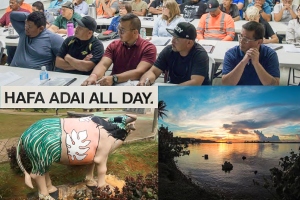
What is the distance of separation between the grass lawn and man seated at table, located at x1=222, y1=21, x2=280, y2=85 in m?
0.79

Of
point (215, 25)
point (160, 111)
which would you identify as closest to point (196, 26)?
point (215, 25)

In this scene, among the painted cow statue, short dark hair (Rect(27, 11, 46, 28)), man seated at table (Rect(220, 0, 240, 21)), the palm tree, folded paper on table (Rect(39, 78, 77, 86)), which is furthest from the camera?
man seated at table (Rect(220, 0, 240, 21))

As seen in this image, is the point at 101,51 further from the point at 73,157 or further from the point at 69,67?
the point at 73,157

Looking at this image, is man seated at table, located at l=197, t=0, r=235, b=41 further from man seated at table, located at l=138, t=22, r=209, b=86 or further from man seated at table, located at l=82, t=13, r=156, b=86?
man seated at table, located at l=138, t=22, r=209, b=86

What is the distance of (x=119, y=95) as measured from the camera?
2.79 meters

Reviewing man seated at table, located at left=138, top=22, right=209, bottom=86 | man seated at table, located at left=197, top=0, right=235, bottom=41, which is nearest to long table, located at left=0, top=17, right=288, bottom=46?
man seated at table, located at left=197, top=0, right=235, bottom=41

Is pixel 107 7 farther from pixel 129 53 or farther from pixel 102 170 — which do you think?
pixel 102 170

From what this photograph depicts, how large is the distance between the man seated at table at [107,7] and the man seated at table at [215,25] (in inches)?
83.8

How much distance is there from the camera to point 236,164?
2.87 metres

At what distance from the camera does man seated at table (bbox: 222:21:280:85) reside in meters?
3.06

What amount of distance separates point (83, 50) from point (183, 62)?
0.90 meters

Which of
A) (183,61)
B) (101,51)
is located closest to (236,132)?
(183,61)

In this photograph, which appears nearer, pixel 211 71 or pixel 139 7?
pixel 211 71

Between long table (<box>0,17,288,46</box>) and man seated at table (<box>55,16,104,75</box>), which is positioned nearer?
man seated at table (<box>55,16,104,75</box>)
